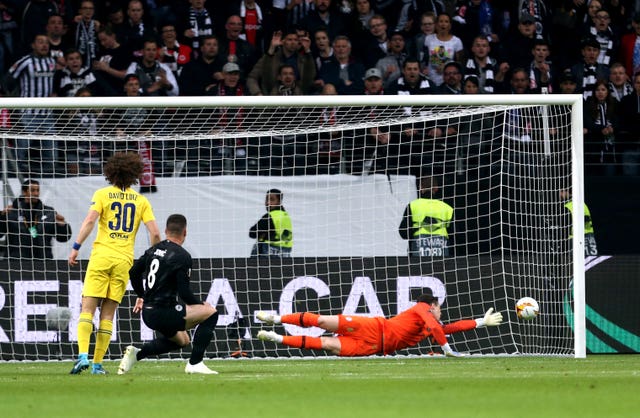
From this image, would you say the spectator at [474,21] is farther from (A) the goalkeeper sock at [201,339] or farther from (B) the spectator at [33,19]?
(A) the goalkeeper sock at [201,339]

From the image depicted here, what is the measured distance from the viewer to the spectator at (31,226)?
47.0 feet

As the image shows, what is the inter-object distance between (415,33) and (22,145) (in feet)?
21.4

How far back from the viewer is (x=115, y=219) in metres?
11.0

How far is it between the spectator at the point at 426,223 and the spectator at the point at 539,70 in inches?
156

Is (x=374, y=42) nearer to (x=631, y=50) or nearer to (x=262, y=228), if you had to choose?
(x=631, y=50)

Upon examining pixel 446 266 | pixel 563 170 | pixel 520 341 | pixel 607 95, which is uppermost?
pixel 607 95

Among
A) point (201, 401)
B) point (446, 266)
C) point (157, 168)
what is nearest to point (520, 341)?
point (446, 266)

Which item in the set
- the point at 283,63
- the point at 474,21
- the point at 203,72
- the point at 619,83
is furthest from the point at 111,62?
the point at 619,83

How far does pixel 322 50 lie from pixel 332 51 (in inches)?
6.2

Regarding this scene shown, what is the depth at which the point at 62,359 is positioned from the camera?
1401cm

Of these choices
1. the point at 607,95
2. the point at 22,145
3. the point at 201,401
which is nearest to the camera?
the point at 201,401

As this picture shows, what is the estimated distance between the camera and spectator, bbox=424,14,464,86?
17859 millimetres

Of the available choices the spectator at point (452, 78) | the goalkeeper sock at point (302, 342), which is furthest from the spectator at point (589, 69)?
the goalkeeper sock at point (302, 342)

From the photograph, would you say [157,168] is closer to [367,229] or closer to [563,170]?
[367,229]
